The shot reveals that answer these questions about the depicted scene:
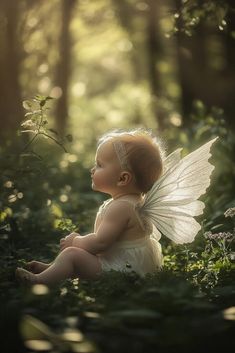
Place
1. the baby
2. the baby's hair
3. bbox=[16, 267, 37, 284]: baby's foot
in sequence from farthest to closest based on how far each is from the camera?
the baby's hair < the baby < bbox=[16, 267, 37, 284]: baby's foot

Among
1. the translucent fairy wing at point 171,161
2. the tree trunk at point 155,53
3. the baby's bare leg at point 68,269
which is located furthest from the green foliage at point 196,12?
the tree trunk at point 155,53

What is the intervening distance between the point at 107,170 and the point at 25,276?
0.99m

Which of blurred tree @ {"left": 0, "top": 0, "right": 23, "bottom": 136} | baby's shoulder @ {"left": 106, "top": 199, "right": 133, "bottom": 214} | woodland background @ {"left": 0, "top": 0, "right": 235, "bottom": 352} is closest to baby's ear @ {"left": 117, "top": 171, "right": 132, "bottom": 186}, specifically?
baby's shoulder @ {"left": 106, "top": 199, "right": 133, "bottom": 214}

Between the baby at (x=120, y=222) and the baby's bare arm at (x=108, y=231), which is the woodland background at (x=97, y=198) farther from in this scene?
the baby's bare arm at (x=108, y=231)

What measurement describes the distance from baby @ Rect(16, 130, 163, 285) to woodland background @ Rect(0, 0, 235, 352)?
0.25m

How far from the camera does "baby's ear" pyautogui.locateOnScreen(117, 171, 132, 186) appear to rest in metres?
4.90

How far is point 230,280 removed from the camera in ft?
16.1

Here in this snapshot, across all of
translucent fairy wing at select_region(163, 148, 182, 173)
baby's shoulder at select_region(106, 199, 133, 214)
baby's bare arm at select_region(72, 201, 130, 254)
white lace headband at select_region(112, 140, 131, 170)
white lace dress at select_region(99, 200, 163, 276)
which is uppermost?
white lace headband at select_region(112, 140, 131, 170)

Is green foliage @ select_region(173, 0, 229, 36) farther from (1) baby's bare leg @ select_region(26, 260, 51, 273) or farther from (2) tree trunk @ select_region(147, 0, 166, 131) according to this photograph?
(2) tree trunk @ select_region(147, 0, 166, 131)

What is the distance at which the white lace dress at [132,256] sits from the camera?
4.78m

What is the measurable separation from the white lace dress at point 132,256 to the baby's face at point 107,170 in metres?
0.18

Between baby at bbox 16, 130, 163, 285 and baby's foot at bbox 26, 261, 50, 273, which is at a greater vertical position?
baby at bbox 16, 130, 163, 285

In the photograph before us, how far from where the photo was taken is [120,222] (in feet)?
15.6

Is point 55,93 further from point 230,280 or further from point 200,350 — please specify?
point 200,350
